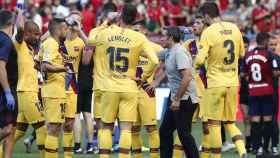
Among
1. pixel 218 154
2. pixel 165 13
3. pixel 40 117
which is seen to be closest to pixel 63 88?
pixel 40 117

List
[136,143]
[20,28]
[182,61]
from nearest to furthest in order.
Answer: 1. [182,61]
2. [20,28]
3. [136,143]

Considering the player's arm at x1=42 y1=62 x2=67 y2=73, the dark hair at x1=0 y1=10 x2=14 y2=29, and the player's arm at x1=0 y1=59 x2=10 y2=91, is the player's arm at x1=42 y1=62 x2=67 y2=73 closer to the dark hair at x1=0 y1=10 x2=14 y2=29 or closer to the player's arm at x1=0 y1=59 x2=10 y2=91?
the dark hair at x1=0 y1=10 x2=14 y2=29

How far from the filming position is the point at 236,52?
52.6 feet

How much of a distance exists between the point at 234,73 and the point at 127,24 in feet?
7.34

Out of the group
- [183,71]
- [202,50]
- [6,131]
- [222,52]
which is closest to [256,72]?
[222,52]

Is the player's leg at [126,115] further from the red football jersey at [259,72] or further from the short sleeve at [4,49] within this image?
the red football jersey at [259,72]

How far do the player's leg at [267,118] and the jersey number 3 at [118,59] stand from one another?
16.7 feet

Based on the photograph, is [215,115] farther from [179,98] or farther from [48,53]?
[48,53]

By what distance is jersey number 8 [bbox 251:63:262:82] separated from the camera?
19.0m

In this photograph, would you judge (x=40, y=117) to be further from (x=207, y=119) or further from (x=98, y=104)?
(x=207, y=119)

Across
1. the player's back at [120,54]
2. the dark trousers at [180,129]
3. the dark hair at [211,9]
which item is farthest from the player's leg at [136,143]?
the dark hair at [211,9]

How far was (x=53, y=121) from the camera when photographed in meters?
16.0

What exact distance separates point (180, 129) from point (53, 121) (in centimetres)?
222

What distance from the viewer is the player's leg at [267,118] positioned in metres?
19.1
